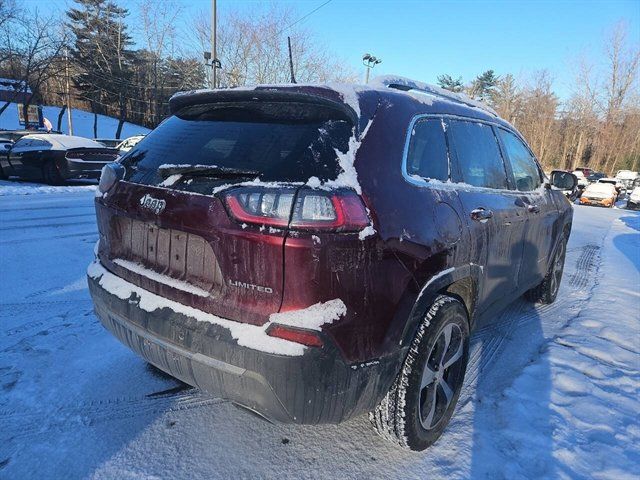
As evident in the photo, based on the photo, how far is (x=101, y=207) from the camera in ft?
8.25

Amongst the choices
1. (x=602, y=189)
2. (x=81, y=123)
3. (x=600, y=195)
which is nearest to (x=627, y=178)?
(x=602, y=189)

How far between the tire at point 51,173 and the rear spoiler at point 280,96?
11850 mm

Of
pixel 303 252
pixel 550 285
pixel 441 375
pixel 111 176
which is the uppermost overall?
pixel 111 176

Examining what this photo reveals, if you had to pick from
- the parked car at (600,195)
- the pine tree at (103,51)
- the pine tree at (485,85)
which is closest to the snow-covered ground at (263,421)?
the parked car at (600,195)

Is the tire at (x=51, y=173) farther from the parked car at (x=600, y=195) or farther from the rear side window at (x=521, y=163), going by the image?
the parked car at (x=600, y=195)

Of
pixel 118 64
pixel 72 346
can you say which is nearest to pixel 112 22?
pixel 118 64

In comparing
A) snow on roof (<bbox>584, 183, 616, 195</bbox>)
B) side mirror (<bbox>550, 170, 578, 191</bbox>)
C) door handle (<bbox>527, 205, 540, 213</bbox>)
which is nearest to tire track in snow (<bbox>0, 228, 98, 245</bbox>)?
door handle (<bbox>527, 205, 540, 213</bbox>)

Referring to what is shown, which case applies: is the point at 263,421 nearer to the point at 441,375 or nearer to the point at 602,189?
the point at 441,375

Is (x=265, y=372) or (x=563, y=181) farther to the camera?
(x=563, y=181)

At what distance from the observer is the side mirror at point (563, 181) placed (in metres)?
4.66

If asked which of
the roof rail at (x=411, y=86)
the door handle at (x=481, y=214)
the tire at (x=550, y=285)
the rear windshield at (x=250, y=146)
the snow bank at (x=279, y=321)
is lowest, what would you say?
the tire at (x=550, y=285)

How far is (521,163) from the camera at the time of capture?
380 centimetres

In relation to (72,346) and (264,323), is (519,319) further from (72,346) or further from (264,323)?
(72,346)

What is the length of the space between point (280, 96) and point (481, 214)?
136 cm
